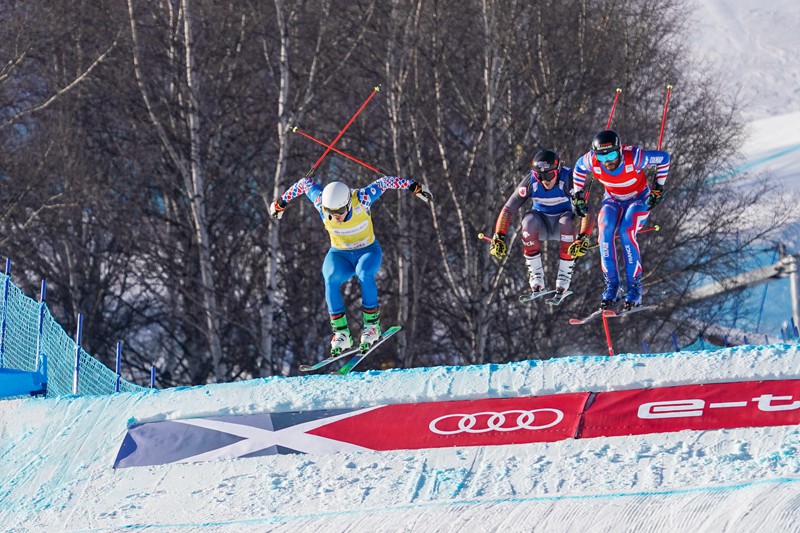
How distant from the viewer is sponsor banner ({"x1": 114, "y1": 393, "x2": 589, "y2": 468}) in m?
8.52

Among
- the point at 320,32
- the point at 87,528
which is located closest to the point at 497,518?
the point at 87,528

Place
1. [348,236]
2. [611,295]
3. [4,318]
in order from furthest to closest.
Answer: [4,318]
[611,295]
[348,236]

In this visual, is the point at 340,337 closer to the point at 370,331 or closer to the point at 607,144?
the point at 370,331

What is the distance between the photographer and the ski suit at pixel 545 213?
1009cm

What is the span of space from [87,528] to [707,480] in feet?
13.9

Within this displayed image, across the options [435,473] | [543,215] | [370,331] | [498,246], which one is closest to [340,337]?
[370,331]

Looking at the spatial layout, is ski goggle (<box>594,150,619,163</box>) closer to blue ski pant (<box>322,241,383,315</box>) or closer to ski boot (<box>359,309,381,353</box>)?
blue ski pant (<box>322,241,383,315</box>)

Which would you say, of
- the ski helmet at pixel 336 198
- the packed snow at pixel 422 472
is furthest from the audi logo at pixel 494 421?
the ski helmet at pixel 336 198

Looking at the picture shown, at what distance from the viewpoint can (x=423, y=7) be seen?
17094 mm

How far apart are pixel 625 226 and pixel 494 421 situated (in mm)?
2445

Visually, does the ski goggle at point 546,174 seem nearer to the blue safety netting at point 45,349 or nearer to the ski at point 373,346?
the ski at point 373,346

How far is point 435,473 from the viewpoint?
8.13 meters

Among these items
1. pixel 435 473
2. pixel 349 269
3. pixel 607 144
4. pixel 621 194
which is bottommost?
pixel 435 473

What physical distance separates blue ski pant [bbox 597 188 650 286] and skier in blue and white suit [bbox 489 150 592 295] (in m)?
0.17
